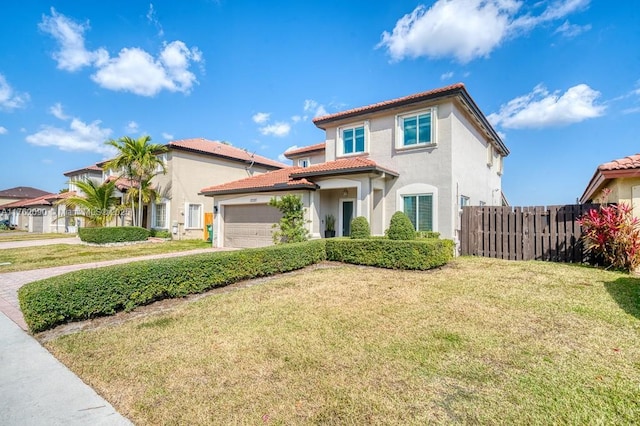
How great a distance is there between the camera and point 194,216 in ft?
74.5

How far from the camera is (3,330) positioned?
5.09m

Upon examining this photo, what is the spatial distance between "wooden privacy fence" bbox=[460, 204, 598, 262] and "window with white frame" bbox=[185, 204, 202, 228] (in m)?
18.9

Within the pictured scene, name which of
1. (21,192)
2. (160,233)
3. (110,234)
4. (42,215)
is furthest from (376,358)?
(21,192)

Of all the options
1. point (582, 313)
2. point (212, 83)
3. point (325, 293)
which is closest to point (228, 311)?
point (325, 293)

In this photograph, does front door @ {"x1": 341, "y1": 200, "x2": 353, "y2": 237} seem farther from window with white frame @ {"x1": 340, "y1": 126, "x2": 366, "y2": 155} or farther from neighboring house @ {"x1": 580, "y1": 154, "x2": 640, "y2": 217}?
neighboring house @ {"x1": 580, "y1": 154, "x2": 640, "y2": 217}

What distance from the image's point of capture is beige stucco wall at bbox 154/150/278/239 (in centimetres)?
2148

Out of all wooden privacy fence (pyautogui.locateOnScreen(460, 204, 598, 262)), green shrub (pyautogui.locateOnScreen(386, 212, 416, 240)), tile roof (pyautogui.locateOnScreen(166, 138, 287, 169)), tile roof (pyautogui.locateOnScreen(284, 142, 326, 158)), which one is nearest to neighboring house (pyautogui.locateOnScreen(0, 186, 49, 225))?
tile roof (pyautogui.locateOnScreen(166, 138, 287, 169))

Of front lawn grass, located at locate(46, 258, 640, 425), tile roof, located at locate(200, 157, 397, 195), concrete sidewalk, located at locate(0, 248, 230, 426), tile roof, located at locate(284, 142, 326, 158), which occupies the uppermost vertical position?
tile roof, located at locate(284, 142, 326, 158)

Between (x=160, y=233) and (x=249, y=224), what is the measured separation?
32.2 ft

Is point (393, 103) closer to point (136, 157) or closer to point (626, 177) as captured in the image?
point (626, 177)

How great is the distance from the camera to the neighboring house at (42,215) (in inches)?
1271

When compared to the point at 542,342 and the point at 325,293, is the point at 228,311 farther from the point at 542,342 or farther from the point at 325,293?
the point at 542,342

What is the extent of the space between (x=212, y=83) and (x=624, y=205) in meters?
21.0

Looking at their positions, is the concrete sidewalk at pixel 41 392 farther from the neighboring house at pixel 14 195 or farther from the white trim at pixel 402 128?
the neighboring house at pixel 14 195
